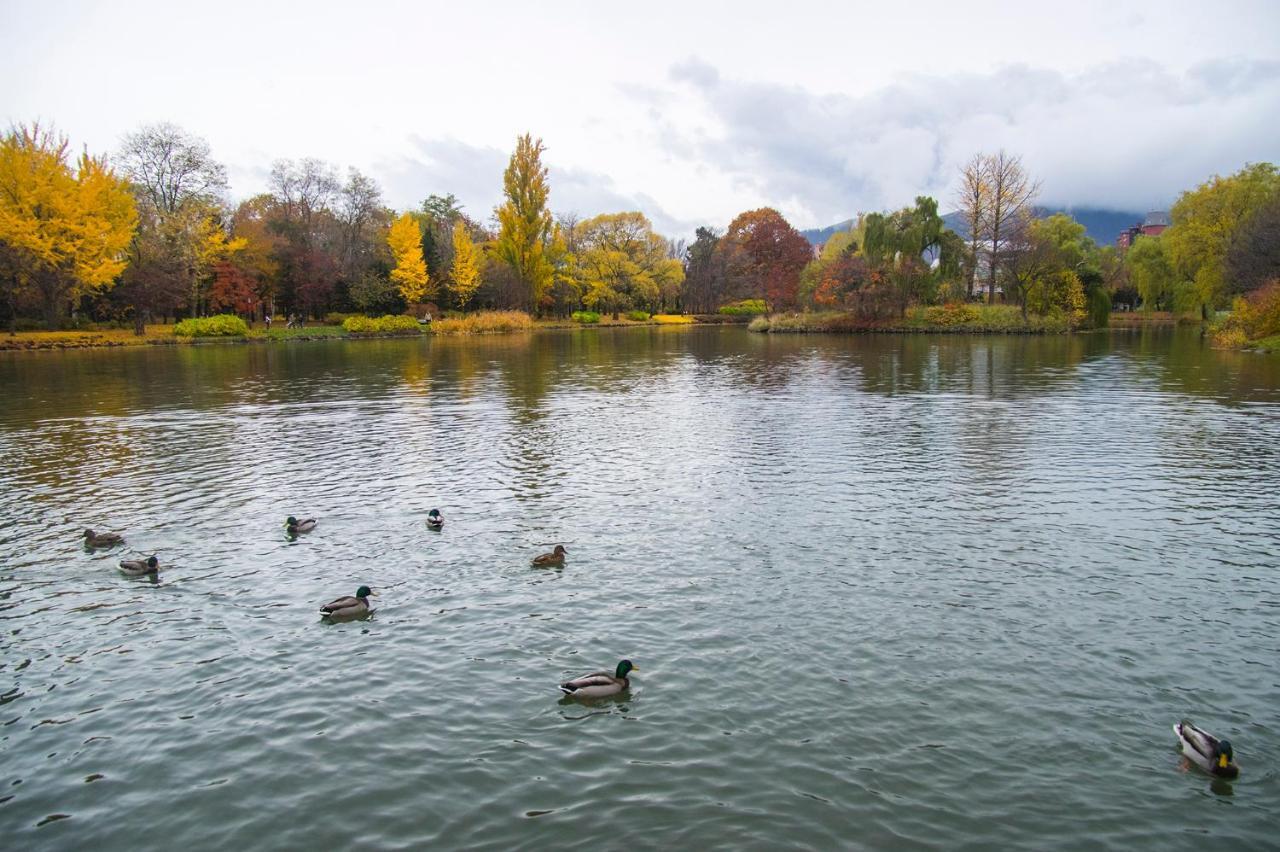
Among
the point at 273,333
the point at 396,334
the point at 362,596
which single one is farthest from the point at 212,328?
the point at 362,596

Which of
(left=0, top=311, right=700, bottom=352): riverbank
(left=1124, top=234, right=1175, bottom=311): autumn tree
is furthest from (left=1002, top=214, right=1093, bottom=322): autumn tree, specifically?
(left=0, top=311, right=700, bottom=352): riverbank

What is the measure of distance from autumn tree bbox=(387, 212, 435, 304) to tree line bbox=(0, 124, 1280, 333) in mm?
213

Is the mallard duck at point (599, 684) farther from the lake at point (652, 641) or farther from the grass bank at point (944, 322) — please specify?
the grass bank at point (944, 322)

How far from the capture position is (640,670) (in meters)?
9.34

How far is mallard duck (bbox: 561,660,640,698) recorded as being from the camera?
8.63 meters

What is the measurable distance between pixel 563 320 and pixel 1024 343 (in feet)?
183

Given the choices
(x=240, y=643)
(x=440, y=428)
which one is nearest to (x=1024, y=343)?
(x=440, y=428)

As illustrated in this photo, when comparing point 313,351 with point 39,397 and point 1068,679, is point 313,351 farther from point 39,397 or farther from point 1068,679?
point 1068,679

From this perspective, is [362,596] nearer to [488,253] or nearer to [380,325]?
[380,325]

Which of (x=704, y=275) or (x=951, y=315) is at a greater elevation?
(x=704, y=275)

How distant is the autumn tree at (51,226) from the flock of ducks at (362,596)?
58.9 m

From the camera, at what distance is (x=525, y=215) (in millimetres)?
92438

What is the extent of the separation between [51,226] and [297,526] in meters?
61.5

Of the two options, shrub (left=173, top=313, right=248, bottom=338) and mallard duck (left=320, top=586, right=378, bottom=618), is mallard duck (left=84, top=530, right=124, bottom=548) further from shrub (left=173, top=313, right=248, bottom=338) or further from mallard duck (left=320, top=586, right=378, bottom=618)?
shrub (left=173, top=313, right=248, bottom=338)
